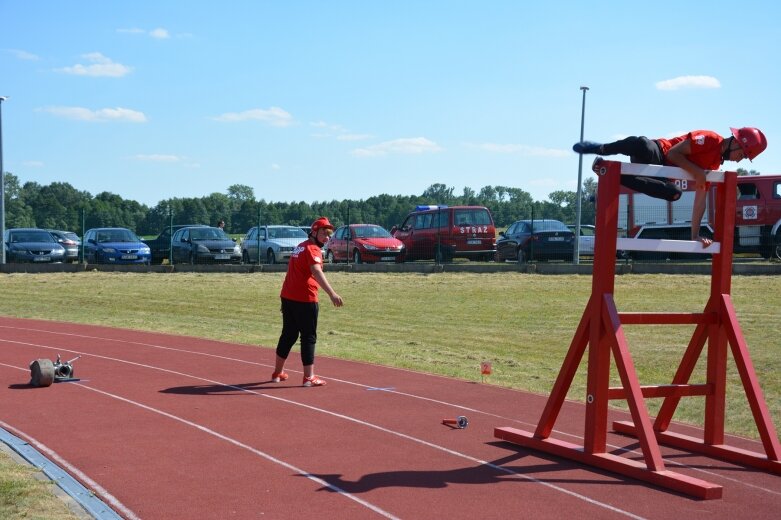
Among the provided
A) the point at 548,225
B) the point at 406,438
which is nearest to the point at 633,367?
the point at 406,438

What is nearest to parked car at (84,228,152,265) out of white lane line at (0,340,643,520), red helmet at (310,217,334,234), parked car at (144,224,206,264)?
parked car at (144,224,206,264)

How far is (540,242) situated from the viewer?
29.2 meters

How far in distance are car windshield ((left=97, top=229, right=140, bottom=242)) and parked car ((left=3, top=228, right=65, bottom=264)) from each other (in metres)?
1.39

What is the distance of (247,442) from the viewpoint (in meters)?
8.16

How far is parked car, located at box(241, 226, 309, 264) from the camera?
3098 cm

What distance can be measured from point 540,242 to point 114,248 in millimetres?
14216

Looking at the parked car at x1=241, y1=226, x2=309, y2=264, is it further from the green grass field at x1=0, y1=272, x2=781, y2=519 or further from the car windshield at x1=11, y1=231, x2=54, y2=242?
the car windshield at x1=11, y1=231, x2=54, y2=242

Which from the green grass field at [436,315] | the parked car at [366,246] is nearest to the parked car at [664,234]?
the green grass field at [436,315]

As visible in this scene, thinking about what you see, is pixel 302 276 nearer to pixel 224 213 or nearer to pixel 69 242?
pixel 69 242

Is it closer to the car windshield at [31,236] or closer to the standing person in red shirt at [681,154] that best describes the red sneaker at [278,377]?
the standing person in red shirt at [681,154]

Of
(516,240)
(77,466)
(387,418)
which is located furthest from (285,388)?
(516,240)

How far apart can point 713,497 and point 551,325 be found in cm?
1095

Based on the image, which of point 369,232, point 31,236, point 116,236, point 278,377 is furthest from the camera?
point 31,236

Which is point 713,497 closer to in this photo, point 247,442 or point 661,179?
point 661,179
